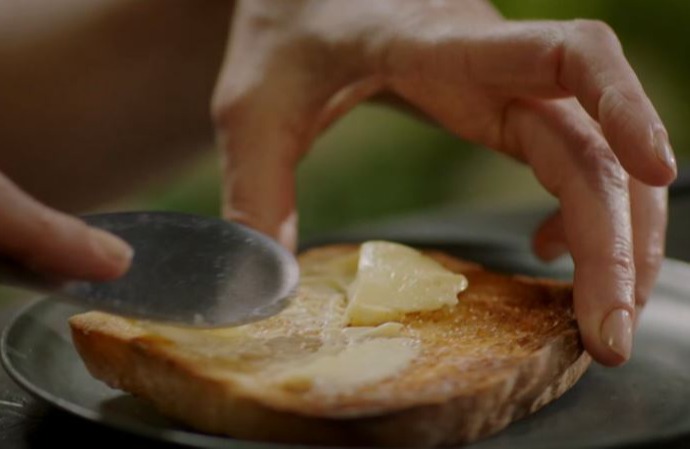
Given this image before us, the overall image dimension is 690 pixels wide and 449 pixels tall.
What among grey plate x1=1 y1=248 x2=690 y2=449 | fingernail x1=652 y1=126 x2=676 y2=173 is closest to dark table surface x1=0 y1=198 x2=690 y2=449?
grey plate x1=1 y1=248 x2=690 y2=449

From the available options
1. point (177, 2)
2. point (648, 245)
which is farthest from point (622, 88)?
point (177, 2)

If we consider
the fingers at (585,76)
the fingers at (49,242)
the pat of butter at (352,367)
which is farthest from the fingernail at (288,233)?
the fingers at (49,242)

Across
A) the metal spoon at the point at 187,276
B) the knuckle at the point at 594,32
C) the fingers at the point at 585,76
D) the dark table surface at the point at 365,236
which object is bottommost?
the dark table surface at the point at 365,236

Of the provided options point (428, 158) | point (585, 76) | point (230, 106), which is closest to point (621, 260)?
point (585, 76)

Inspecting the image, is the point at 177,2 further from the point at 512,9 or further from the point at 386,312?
the point at 512,9

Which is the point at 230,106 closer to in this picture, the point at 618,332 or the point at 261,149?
the point at 261,149

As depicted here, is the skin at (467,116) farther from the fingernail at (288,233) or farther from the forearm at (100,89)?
the forearm at (100,89)
